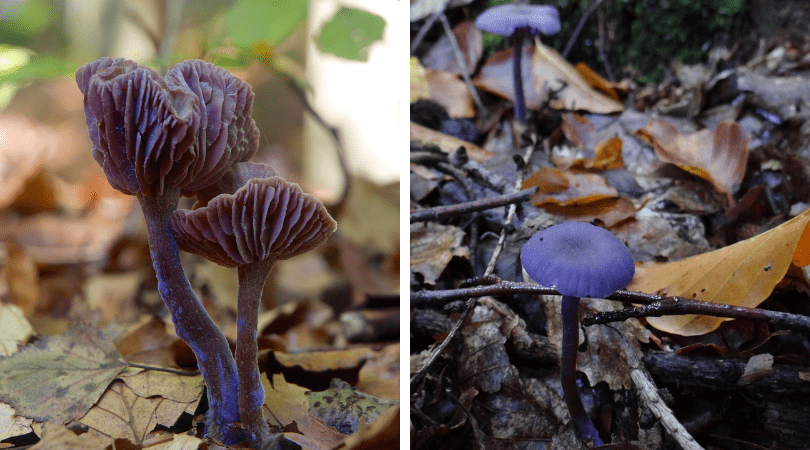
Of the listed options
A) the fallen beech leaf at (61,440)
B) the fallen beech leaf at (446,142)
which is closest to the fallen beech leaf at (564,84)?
the fallen beech leaf at (446,142)

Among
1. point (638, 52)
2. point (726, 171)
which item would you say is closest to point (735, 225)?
→ point (726, 171)

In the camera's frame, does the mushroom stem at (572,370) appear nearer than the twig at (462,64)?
Yes

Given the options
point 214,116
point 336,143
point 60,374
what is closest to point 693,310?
point 336,143

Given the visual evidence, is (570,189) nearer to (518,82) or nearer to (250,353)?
(518,82)

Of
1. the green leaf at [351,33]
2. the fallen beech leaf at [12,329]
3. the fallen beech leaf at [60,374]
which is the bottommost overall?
the fallen beech leaf at [60,374]

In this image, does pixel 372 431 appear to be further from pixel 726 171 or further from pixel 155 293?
pixel 726 171

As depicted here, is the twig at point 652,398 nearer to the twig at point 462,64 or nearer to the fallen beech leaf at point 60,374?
the twig at point 462,64
